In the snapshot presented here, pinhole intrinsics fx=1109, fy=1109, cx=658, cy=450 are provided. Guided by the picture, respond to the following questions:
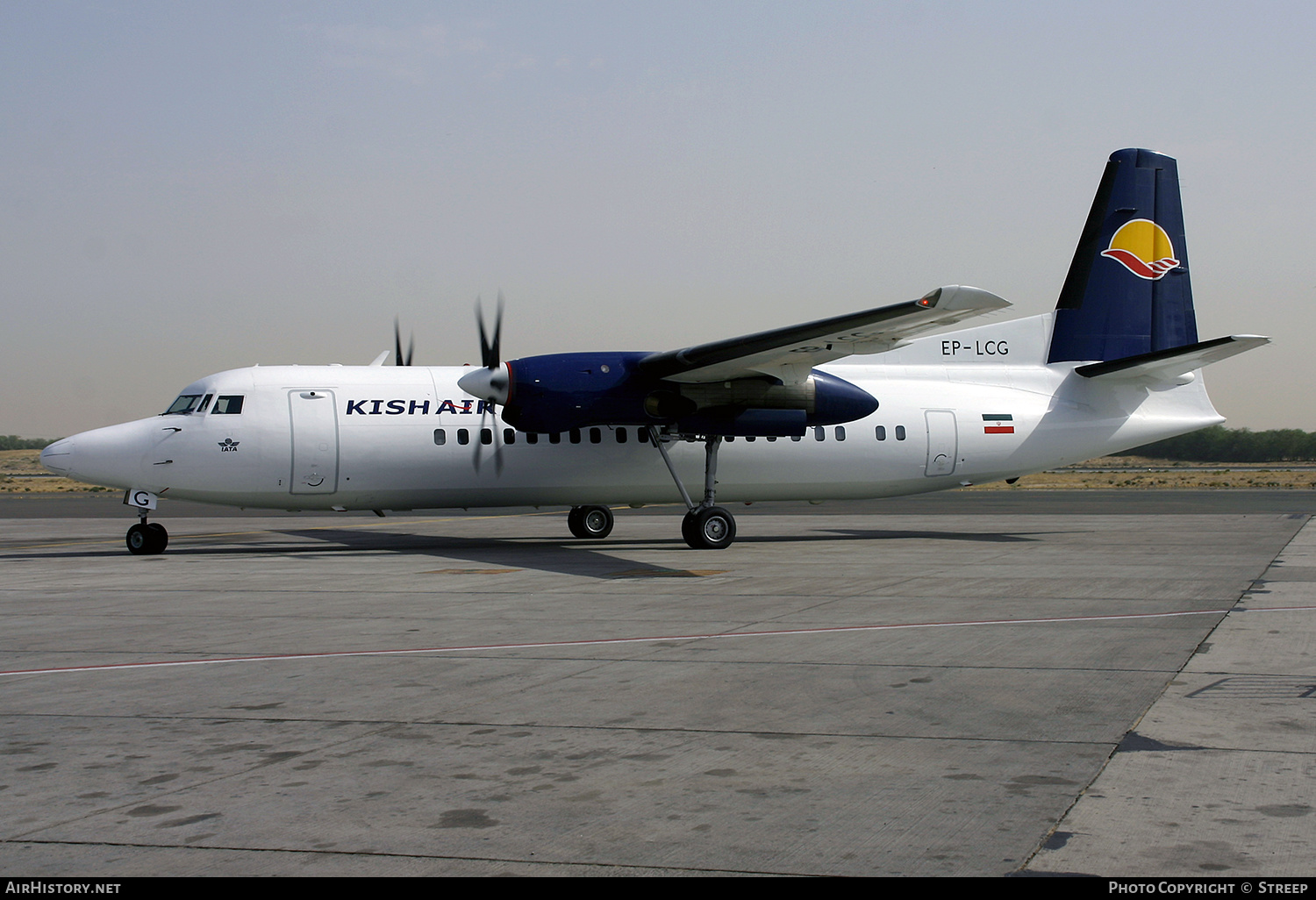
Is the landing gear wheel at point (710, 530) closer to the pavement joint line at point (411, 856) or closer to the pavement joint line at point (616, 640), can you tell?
the pavement joint line at point (616, 640)

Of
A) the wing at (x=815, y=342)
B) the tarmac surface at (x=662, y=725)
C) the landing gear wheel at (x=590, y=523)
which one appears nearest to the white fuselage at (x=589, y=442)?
the landing gear wheel at (x=590, y=523)

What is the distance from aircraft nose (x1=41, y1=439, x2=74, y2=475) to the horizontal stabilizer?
19492mm

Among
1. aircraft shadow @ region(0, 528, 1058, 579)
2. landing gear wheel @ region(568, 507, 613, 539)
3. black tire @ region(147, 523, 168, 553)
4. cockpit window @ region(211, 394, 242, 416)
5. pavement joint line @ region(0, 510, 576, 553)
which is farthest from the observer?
landing gear wheel @ region(568, 507, 613, 539)

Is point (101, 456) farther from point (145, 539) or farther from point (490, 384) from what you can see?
point (490, 384)

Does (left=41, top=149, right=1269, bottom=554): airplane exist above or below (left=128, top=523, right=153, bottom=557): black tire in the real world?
above

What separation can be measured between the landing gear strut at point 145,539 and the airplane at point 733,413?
1.7 inches

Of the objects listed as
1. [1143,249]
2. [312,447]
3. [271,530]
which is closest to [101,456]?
[312,447]

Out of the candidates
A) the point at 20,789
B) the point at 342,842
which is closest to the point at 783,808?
the point at 342,842

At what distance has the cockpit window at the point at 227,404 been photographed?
762 inches

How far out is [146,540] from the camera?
1945 cm

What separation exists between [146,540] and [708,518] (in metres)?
9.92

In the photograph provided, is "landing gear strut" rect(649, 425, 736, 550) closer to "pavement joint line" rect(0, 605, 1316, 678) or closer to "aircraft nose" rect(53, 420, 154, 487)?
"aircraft nose" rect(53, 420, 154, 487)

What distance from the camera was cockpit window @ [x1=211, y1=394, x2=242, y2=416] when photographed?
19344mm

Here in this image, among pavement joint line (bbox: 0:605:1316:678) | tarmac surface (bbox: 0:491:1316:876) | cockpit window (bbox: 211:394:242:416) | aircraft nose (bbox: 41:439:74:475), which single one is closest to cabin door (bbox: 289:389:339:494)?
cockpit window (bbox: 211:394:242:416)
